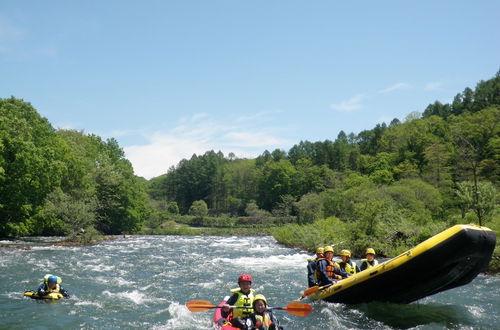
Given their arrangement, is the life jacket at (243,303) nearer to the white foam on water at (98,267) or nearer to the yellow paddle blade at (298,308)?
the yellow paddle blade at (298,308)

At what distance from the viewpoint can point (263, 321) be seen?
7.47 metres

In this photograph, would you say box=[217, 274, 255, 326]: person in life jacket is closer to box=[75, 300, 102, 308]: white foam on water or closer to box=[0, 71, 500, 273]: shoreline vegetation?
box=[75, 300, 102, 308]: white foam on water

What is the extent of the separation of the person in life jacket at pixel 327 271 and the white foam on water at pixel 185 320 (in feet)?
10.4

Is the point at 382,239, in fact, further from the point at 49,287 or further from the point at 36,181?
the point at 36,181

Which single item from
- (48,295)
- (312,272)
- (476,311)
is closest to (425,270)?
(476,311)

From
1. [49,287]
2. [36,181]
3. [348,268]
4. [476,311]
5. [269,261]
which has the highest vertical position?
[36,181]

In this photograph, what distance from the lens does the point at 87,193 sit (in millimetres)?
37562

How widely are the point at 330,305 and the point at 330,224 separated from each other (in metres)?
16.9

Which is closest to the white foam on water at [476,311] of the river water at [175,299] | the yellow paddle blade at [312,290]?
the river water at [175,299]

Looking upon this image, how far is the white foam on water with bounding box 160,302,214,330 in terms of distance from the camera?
9492 mm

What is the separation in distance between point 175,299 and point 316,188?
69.8 m

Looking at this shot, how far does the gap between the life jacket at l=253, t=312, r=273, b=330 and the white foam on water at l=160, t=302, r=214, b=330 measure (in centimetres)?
204

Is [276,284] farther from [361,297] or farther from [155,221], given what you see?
[155,221]

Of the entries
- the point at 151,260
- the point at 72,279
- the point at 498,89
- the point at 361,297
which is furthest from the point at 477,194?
the point at 498,89
